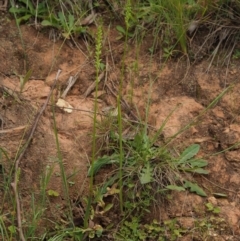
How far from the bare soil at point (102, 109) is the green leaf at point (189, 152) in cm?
4

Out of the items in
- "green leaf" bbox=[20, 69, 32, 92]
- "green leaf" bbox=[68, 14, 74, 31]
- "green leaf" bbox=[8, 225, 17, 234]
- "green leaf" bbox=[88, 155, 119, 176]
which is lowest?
"green leaf" bbox=[8, 225, 17, 234]

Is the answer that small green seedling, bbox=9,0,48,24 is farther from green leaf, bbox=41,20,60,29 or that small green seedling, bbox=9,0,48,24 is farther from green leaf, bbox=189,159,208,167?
green leaf, bbox=189,159,208,167

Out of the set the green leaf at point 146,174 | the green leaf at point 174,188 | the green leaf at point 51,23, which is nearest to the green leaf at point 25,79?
the green leaf at point 51,23

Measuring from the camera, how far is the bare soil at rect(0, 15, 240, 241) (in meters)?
2.79

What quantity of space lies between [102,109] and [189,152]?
502 millimetres

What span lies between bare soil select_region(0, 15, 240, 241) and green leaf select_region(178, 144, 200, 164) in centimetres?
4

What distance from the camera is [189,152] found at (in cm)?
Answer: 290

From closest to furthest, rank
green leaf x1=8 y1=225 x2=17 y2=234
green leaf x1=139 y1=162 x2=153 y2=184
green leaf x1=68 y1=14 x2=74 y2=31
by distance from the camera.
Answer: green leaf x1=8 y1=225 x2=17 y2=234, green leaf x1=139 y1=162 x2=153 y2=184, green leaf x1=68 y1=14 x2=74 y2=31

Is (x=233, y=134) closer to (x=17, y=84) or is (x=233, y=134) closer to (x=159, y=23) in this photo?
(x=159, y=23)

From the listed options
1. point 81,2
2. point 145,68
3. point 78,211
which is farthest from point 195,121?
point 81,2

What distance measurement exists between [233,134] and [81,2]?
44.9 inches

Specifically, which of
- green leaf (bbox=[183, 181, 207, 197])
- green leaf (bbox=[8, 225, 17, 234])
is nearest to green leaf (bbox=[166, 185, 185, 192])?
green leaf (bbox=[183, 181, 207, 197])

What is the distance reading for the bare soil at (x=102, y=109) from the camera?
9.16ft

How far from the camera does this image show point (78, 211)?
2.77 meters
